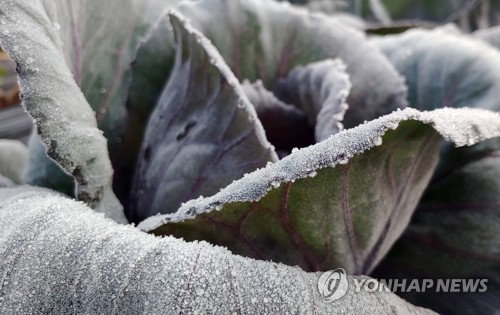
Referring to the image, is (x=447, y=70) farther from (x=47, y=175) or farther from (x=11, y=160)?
(x=11, y=160)

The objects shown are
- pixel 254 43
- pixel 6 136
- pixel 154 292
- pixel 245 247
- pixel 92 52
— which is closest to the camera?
pixel 154 292

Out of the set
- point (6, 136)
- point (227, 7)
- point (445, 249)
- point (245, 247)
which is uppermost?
point (227, 7)

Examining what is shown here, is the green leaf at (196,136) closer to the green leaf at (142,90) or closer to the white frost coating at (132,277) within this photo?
the green leaf at (142,90)

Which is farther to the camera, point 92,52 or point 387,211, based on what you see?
point 92,52

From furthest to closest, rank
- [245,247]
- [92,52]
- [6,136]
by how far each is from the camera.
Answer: [6,136] → [92,52] → [245,247]

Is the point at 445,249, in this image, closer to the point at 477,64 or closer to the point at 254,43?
the point at 477,64

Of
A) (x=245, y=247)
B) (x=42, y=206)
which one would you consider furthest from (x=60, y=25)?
(x=245, y=247)

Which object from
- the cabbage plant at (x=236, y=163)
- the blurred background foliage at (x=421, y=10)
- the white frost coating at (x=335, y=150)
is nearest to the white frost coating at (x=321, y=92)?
the cabbage plant at (x=236, y=163)
